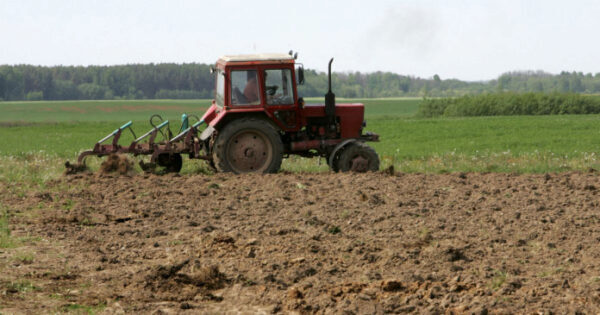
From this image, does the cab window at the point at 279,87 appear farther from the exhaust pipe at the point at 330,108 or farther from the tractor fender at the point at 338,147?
the tractor fender at the point at 338,147

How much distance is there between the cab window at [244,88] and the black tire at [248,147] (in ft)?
1.22

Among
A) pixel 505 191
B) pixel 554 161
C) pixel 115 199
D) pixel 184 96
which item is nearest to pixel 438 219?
pixel 505 191

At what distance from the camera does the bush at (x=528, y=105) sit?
53344 millimetres

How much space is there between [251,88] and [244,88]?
0.14m

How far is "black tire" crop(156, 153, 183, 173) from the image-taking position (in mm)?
15953

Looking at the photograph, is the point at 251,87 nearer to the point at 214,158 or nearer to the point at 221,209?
the point at 214,158

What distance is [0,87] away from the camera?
98.1 meters

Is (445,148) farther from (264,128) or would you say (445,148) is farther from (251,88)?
(251,88)

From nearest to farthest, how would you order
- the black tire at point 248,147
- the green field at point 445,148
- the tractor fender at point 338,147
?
the black tire at point 248,147, the tractor fender at point 338,147, the green field at point 445,148

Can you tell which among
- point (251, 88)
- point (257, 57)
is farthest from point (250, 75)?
point (257, 57)

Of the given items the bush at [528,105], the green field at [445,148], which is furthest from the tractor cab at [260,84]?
the bush at [528,105]

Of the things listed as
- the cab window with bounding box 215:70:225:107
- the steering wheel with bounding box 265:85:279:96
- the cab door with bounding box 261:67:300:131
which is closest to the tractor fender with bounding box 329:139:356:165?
the cab door with bounding box 261:67:300:131

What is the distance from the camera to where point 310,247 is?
865 cm

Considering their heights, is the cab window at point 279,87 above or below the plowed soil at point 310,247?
above
